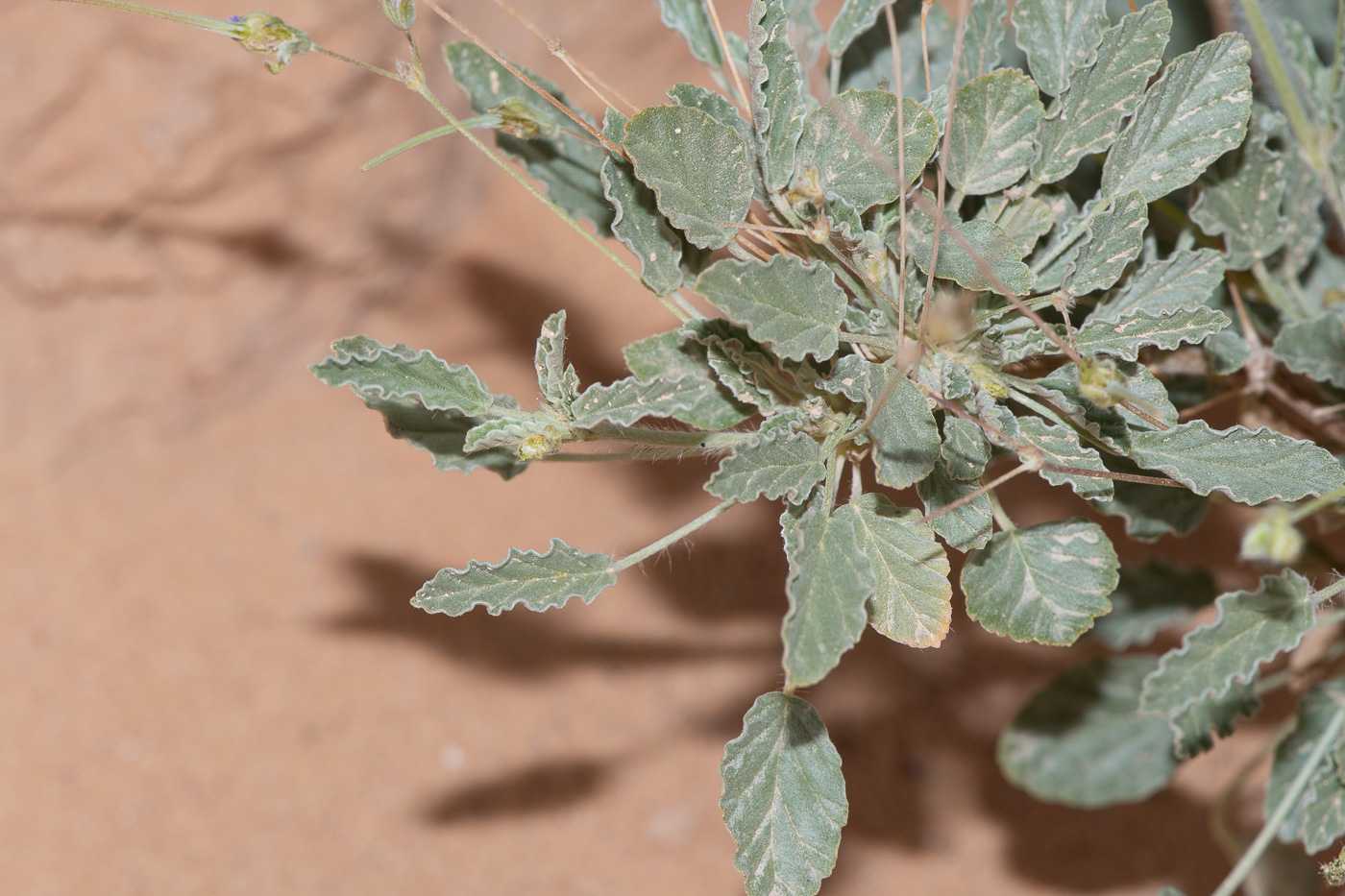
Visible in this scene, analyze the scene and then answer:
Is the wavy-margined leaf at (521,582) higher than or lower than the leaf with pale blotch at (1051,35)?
lower

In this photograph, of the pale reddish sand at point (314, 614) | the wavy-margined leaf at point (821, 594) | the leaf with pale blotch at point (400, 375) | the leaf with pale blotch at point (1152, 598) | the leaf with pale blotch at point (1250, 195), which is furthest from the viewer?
the pale reddish sand at point (314, 614)

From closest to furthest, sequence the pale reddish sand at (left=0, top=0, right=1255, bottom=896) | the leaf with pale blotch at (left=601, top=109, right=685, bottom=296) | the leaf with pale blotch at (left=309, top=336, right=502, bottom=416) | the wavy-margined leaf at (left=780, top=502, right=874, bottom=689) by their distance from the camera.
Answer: the wavy-margined leaf at (left=780, top=502, right=874, bottom=689) → the leaf with pale blotch at (left=309, top=336, right=502, bottom=416) → the leaf with pale blotch at (left=601, top=109, right=685, bottom=296) → the pale reddish sand at (left=0, top=0, right=1255, bottom=896)

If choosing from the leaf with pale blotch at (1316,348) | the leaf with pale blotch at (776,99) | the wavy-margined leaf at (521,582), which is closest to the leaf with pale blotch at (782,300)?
the leaf with pale blotch at (776,99)

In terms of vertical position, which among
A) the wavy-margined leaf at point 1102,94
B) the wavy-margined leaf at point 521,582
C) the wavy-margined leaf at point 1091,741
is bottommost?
the wavy-margined leaf at point 1091,741

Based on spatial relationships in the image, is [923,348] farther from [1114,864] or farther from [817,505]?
[1114,864]

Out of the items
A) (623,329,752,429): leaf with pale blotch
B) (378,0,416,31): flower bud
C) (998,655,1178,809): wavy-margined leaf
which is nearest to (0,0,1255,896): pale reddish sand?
(998,655,1178,809): wavy-margined leaf

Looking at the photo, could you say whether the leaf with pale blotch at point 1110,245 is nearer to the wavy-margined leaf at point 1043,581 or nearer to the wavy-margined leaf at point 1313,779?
the wavy-margined leaf at point 1043,581

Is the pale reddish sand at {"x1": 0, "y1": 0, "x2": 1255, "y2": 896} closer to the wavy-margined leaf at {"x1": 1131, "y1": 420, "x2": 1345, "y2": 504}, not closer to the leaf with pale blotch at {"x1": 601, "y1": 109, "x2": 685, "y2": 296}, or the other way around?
the leaf with pale blotch at {"x1": 601, "y1": 109, "x2": 685, "y2": 296}

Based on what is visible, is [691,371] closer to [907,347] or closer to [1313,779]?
[907,347]
